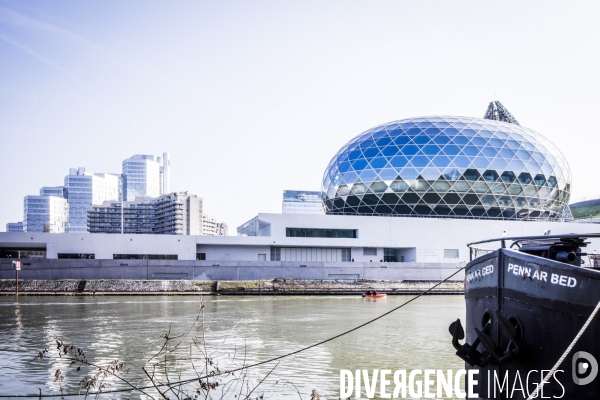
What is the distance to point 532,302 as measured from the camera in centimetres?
977

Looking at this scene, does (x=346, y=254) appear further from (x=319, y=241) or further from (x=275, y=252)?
(x=275, y=252)

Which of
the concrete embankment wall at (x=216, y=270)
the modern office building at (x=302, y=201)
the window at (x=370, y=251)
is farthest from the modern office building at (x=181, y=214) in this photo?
the concrete embankment wall at (x=216, y=270)

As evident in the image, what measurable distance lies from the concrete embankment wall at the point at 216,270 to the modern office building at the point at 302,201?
349 ft

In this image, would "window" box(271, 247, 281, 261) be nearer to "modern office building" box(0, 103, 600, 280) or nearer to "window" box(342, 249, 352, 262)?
"modern office building" box(0, 103, 600, 280)

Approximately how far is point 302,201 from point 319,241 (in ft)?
354

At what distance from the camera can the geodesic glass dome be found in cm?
6888

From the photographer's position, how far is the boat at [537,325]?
9.11m

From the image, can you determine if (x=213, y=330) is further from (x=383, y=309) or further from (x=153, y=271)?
(x=153, y=271)

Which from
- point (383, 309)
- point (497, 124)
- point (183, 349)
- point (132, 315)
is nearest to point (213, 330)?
point (183, 349)

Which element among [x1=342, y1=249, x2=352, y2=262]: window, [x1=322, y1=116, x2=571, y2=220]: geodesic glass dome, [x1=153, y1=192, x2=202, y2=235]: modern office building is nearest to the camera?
[x1=342, y1=249, x2=352, y2=262]: window

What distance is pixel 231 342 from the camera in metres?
20.9

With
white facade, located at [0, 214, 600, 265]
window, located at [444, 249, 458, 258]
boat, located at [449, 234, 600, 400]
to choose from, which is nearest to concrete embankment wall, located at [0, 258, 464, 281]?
white facade, located at [0, 214, 600, 265]

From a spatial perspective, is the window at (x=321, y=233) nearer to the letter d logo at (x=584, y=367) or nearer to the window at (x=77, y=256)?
the window at (x=77, y=256)

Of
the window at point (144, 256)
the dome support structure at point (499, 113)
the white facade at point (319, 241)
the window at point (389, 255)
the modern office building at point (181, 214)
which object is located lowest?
the window at point (389, 255)
